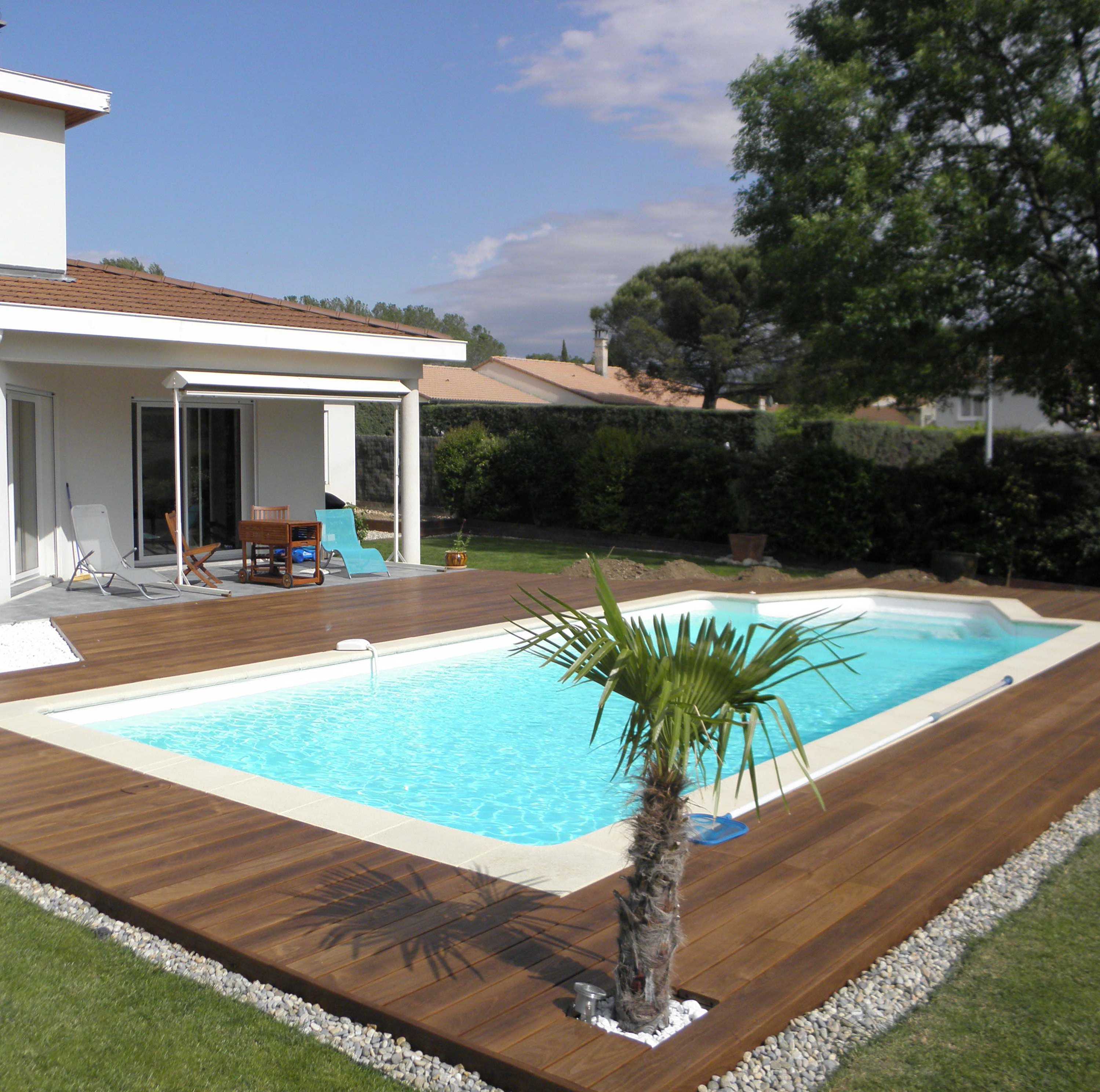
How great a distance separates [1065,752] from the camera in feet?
21.6

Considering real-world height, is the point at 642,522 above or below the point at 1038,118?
below

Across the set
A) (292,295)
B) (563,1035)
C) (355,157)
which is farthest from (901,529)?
(292,295)

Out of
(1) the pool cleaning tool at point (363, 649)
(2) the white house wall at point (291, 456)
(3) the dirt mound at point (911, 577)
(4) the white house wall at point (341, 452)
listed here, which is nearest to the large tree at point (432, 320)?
(4) the white house wall at point (341, 452)

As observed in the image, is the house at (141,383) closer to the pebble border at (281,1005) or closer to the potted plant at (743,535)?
the potted plant at (743,535)

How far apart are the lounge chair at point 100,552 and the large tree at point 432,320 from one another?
7564 centimetres

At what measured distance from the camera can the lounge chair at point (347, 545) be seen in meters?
14.1

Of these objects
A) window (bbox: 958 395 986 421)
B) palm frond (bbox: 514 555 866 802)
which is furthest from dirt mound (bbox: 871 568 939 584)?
window (bbox: 958 395 986 421)

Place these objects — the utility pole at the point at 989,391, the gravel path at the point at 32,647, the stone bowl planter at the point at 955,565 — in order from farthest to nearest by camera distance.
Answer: the utility pole at the point at 989,391, the stone bowl planter at the point at 955,565, the gravel path at the point at 32,647

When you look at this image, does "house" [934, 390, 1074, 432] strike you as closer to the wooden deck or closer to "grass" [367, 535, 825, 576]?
"grass" [367, 535, 825, 576]

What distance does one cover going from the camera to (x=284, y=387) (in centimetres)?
1344

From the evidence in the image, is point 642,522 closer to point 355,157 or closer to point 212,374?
point 212,374

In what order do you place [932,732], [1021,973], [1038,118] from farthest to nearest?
[1038,118]
[932,732]
[1021,973]

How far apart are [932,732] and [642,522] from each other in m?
14.0

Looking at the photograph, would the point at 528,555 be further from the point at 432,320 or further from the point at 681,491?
the point at 432,320
